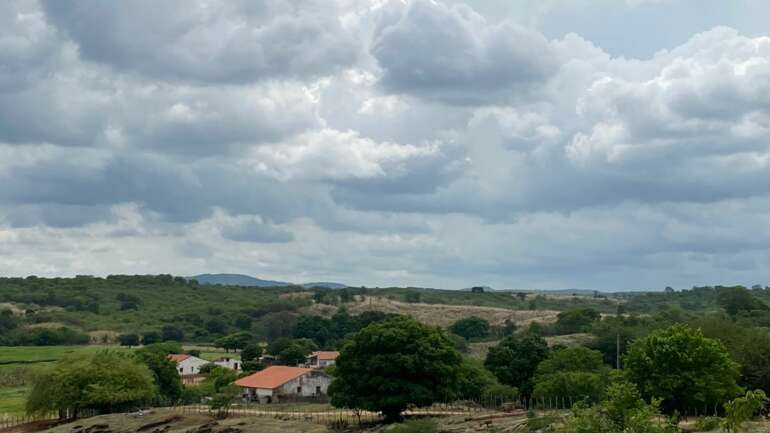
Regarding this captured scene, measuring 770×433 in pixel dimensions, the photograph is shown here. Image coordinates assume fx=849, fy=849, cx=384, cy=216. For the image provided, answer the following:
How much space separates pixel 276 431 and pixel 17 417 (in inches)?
1445

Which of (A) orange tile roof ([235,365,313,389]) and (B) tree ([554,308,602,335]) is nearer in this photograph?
(A) orange tile roof ([235,365,313,389])

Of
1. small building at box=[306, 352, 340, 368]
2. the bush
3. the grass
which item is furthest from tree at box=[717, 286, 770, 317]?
the grass

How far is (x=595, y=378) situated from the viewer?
2813 inches

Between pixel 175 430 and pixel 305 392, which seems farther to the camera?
pixel 305 392

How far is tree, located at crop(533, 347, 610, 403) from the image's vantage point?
7112 cm

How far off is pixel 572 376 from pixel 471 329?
95147 millimetres

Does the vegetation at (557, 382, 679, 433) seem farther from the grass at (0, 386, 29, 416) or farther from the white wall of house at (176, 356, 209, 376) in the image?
the white wall of house at (176, 356, 209, 376)

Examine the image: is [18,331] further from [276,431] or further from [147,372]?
[276,431]

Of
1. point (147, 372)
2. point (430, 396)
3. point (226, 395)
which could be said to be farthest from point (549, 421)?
point (147, 372)

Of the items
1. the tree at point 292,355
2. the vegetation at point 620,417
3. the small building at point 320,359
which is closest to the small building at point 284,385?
the small building at point 320,359

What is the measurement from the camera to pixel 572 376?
72.1 m

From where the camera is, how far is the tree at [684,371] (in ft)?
190

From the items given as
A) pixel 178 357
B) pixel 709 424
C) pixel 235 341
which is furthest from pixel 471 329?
pixel 709 424

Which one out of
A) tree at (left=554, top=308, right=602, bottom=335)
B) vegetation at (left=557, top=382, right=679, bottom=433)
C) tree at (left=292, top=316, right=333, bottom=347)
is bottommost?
tree at (left=292, top=316, right=333, bottom=347)
